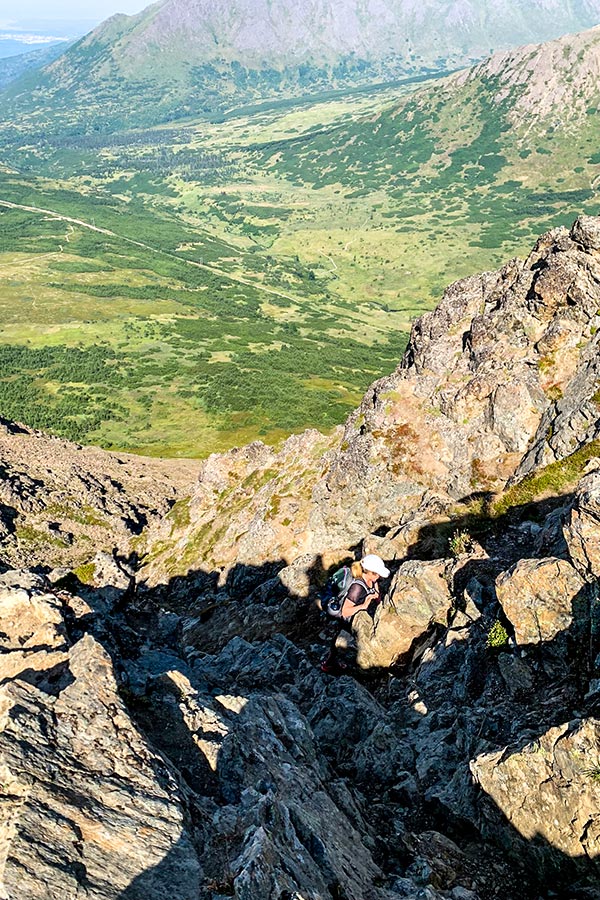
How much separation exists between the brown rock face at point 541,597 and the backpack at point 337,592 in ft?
30.5

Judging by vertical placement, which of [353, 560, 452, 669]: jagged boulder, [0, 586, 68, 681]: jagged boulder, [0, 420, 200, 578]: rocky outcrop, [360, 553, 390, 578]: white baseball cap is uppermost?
[0, 586, 68, 681]: jagged boulder

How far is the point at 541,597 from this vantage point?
858 inches

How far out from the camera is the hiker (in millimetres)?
29109

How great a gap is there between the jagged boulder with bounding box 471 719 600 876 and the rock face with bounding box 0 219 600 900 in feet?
0.16

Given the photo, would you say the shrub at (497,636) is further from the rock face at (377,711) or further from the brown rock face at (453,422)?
the brown rock face at (453,422)

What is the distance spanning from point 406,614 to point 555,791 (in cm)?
1261

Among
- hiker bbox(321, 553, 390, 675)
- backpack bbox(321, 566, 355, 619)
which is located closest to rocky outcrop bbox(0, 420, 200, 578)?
backpack bbox(321, 566, 355, 619)

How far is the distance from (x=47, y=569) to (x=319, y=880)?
56.7 m

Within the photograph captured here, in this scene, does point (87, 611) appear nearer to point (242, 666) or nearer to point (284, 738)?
point (242, 666)

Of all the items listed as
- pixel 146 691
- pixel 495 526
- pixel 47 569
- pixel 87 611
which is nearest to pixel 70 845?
pixel 146 691

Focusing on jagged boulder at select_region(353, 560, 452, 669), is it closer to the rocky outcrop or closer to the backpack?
the backpack

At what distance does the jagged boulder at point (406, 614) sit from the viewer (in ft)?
93.5

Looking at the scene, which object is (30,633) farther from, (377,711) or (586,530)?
(586,530)

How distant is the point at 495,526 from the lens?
111 ft
